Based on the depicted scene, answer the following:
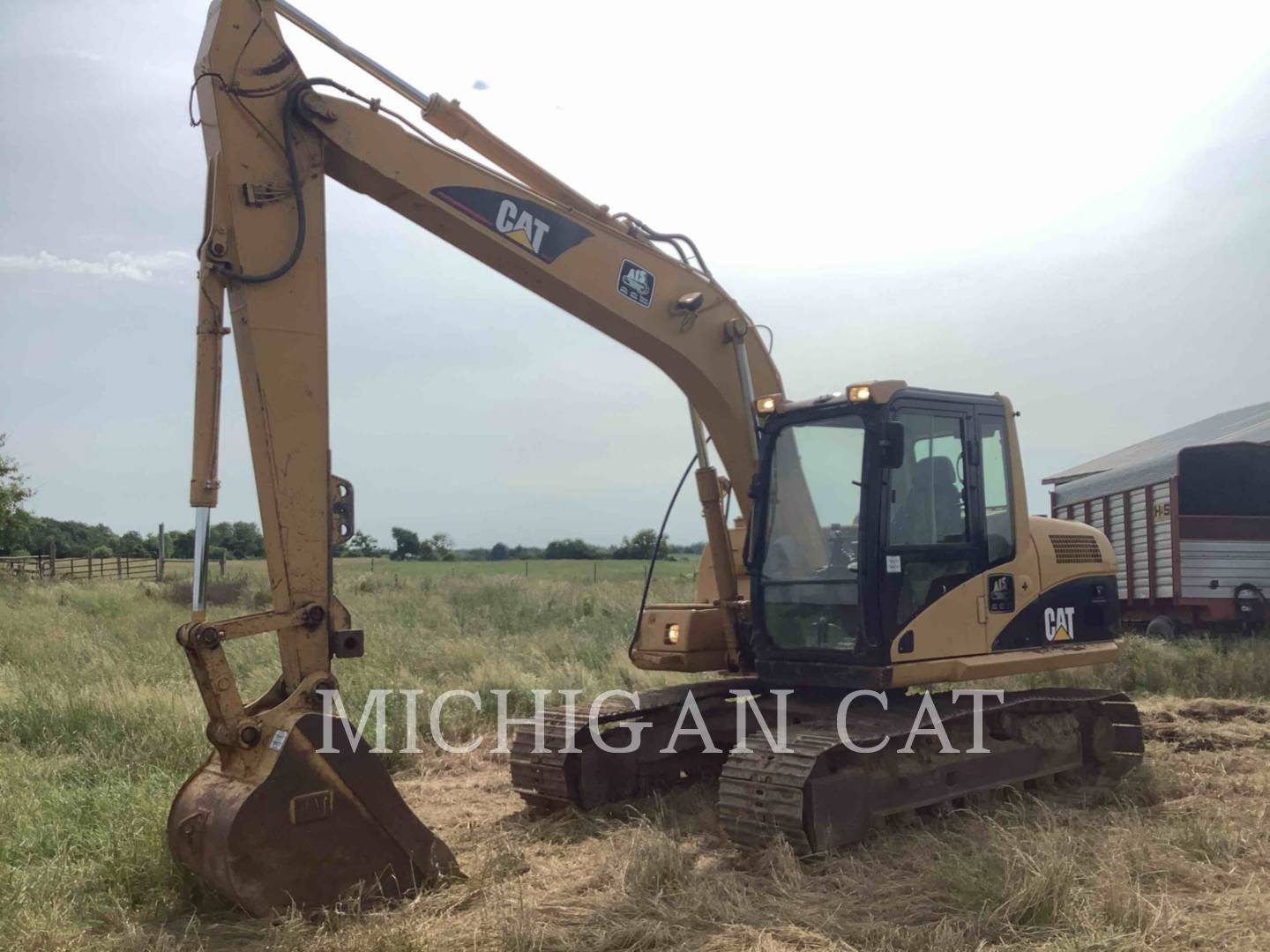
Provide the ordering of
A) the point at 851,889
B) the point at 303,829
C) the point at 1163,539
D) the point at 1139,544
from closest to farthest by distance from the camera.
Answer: the point at 303,829, the point at 851,889, the point at 1163,539, the point at 1139,544

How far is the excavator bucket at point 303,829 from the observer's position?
191 inches

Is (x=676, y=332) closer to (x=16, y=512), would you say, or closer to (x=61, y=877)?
(x=61, y=877)

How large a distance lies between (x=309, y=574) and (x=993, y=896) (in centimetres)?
348

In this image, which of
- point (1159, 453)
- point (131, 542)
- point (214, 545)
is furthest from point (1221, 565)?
point (131, 542)

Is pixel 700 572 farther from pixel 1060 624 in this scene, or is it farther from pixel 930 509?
pixel 1060 624

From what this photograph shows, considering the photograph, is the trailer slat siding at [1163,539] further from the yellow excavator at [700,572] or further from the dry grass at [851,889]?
the dry grass at [851,889]

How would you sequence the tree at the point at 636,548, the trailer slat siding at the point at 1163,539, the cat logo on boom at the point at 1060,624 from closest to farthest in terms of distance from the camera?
the cat logo on boom at the point at 1060,624 < the trailer slat siding at the point at 1163,539 < the tree at the point at 636,548

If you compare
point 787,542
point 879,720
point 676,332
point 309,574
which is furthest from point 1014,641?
point 309,574

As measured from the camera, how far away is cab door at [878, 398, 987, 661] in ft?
21.5

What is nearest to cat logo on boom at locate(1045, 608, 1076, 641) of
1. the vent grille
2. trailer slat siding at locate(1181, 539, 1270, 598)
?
the vent grille

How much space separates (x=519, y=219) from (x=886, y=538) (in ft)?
9.19

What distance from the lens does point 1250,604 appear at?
46.9ft

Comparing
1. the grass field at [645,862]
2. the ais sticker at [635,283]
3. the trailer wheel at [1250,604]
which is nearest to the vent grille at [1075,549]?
the grass field at [645,862]

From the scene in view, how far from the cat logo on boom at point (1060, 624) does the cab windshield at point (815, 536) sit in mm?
1726
